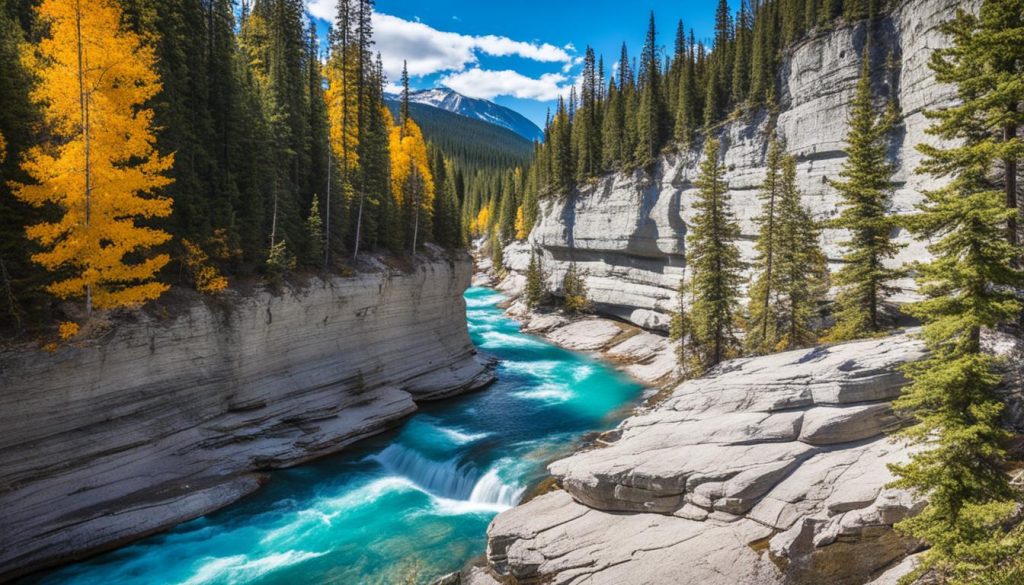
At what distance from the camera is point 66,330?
54.0ft

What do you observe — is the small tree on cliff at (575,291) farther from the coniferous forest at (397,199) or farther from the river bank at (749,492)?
the river bank at (749,492)

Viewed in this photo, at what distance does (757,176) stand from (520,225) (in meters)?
51.5

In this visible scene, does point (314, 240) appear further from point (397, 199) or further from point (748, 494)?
point (748, 494)

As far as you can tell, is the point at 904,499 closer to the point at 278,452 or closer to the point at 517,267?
the point at 278,452

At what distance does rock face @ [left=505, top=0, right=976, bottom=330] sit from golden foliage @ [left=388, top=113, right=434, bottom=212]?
852 inches

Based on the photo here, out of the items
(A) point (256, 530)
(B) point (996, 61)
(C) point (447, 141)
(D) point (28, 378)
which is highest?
(C) point (447, 141)

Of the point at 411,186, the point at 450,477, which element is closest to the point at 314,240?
the point at 411,186

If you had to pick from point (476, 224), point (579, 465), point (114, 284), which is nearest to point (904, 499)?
point (579, 465)

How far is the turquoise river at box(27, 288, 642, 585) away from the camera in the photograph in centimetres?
1583

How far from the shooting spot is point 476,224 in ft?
423

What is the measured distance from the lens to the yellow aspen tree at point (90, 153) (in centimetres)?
1550

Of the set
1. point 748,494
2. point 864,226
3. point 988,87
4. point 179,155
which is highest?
point 179,155

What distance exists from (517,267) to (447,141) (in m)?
89.5

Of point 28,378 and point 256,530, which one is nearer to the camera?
Answer: point 28,378
